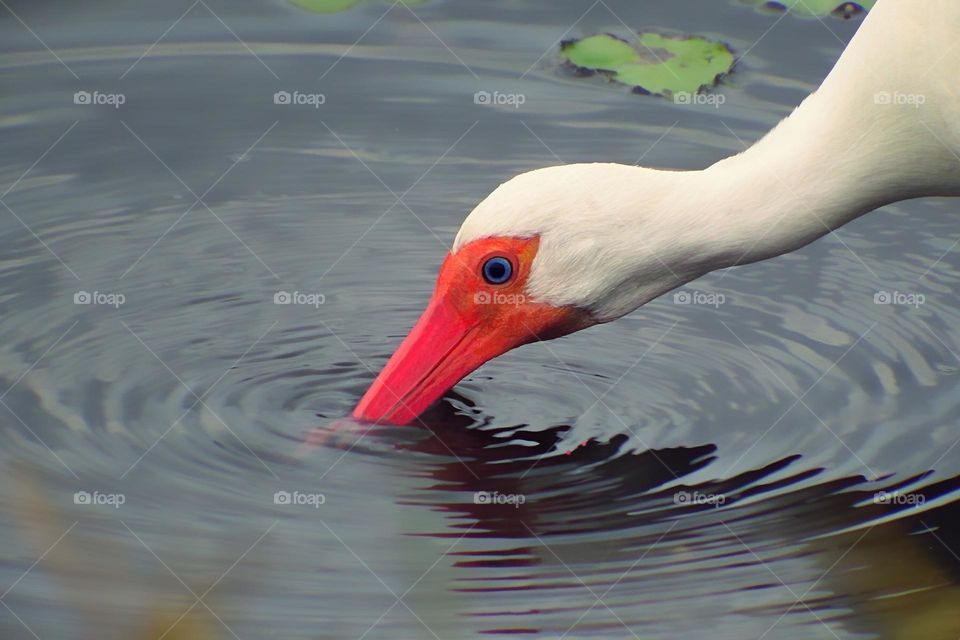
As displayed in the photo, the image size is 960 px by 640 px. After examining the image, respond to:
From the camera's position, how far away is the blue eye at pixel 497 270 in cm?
437

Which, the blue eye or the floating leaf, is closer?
the blue eye

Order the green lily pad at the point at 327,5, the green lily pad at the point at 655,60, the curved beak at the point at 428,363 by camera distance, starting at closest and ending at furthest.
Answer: the curved beak at the point at 428,363 < the green lily pad at the point at 655,60 < the green lily pad at the point at 327,5

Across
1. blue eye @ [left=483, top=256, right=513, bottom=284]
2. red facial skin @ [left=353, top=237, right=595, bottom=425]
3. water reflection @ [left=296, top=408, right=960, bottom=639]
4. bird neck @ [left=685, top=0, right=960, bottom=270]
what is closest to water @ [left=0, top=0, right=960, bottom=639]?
water reflection @ [left=296, top=408, right=960, bottom=639]

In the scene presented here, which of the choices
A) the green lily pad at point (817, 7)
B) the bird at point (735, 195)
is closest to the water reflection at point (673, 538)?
the bird at point (735, 195)

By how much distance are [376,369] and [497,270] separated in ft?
2.62

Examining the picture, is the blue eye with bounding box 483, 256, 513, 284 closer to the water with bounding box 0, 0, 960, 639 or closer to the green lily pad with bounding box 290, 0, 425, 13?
the water with bounding box 0, 0, 960, 639

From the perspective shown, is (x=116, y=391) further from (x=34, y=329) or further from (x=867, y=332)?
(x=867, y=332)

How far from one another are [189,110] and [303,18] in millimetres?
1022

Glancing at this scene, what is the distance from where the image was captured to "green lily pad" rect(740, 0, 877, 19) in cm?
753

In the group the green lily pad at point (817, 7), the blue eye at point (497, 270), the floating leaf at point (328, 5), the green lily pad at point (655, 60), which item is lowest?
the blue eye at point (497, 270)

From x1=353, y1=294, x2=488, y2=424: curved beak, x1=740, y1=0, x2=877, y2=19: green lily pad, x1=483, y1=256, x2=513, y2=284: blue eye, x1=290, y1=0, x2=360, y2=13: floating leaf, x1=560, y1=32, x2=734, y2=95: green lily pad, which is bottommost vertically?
x1=353, y1=294, x2=488, y2=424: curved beak

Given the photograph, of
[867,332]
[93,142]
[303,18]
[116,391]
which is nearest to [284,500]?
[116,391]

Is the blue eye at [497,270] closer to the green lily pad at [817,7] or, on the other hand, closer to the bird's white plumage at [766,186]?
the bird's white plumage at [766,186]

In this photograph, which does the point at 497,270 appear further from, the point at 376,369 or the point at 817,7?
the point at 817,7
